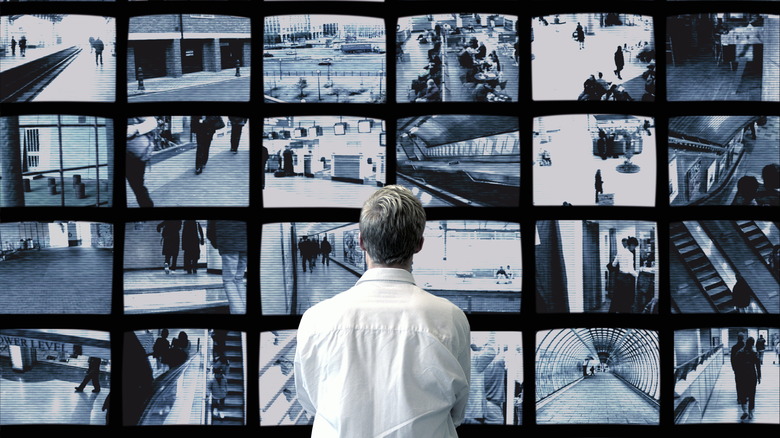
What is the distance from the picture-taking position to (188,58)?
66.5 inches

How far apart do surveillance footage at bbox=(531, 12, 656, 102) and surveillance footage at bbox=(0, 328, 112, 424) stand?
125 cm

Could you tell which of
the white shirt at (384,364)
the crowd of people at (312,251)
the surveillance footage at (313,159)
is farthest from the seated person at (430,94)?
the white shirt at (384,364)

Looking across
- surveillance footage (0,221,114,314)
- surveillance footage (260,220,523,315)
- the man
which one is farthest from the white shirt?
surveillance footage (0,221,114,314)

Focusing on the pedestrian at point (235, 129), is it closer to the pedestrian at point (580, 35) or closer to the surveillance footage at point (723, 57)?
the pedestrian at point (580, 35)

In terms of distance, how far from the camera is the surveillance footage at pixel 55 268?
1678mm

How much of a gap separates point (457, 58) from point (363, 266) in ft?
1.84

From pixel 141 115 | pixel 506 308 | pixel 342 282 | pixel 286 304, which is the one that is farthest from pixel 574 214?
pixel 141 115

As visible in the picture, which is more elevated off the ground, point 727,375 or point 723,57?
point 723,57

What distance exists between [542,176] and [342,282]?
0.55 metres

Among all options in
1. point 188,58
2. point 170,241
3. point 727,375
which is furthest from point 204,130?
point 727,375

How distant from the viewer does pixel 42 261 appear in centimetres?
168

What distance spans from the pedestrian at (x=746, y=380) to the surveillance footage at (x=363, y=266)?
582 mm

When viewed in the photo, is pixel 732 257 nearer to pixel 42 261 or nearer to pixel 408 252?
pixel 408 252

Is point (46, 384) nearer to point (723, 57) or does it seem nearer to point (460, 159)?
point (460, 159)
